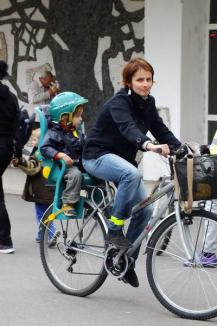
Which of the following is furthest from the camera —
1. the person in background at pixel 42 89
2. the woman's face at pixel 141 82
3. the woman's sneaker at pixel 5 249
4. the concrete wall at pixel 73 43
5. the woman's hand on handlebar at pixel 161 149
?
the person in background at pixel 42 89

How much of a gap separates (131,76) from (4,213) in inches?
102

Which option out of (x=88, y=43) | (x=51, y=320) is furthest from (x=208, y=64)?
(x=51, y=320)

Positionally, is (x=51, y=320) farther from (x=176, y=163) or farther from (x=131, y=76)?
(x=131, y=76)

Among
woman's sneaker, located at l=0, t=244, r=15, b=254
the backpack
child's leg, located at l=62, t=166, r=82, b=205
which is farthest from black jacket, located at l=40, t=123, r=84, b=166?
woman's sneaker, located at l=0, t=244, r=15, b=254

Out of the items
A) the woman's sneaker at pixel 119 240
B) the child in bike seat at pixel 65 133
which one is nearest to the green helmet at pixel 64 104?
the child in bike seat at pixel 65 133

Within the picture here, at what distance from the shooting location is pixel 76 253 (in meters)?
6.25

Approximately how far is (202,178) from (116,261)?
94 cm

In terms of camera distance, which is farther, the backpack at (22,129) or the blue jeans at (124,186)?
the backpack at (22,129)

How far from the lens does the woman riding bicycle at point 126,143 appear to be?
563 centimetres

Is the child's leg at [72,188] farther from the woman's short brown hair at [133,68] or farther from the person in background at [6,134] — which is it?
the person in background at [6,134]

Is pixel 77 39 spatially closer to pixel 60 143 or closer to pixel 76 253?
pixel 60 143

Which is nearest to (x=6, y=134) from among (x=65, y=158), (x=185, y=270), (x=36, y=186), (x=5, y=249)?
(x=36, y=186)

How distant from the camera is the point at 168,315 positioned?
5.62 metres

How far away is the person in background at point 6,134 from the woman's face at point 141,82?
2300mm
